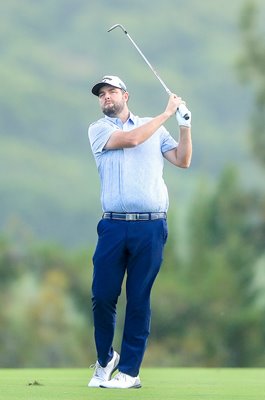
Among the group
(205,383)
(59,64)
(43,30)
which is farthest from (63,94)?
(205,383)

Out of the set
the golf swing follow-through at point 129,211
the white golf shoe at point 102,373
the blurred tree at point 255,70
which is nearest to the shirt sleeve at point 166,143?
the golf swing follow-through at point 129,211

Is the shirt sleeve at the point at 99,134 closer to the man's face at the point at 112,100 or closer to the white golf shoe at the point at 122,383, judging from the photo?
the man's face at the point at 112,100

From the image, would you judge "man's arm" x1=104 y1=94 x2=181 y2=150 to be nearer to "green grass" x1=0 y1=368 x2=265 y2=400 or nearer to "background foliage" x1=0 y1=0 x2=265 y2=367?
"green grass" x1=0 y1=368 x2=265 y2=400

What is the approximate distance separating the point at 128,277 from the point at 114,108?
1148 millimetres

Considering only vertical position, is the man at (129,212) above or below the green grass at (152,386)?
above

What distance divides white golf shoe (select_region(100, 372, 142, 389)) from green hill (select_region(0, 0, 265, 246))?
3307 inches

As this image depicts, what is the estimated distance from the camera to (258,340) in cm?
6862

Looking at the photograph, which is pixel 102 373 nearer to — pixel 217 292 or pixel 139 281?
pixel 139 281

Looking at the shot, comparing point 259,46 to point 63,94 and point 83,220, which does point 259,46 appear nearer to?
point 83,220

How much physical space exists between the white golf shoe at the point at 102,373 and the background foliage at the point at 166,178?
165 feet

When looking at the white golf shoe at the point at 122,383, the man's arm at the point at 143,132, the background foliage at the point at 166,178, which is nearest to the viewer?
the man's arm at the point at 143,132

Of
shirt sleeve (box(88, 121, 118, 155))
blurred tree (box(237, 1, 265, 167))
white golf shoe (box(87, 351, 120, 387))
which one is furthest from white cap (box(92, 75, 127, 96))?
blurred tree (box(237, 1, 265, 167))

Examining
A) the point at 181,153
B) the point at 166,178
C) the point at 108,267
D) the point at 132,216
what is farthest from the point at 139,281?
the point at 166,178

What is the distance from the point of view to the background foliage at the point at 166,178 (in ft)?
224
